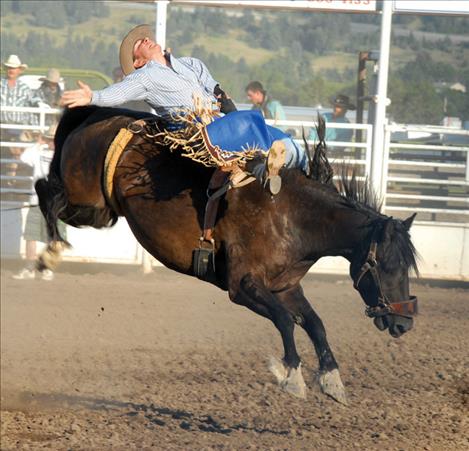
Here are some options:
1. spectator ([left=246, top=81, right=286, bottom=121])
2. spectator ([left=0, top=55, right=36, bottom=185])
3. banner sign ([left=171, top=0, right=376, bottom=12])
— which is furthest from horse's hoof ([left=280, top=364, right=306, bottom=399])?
spectator ([left=0, top=55, right=36, bottom=185])

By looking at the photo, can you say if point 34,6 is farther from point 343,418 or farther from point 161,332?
point 343,418

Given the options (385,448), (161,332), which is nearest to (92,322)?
(161,332)

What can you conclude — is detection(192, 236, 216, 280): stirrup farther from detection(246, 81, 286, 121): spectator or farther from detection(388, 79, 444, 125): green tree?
detection(388, 79, 444, 125): green tree

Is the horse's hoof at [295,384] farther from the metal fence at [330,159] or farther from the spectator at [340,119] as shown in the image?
the spectator at [340,119]

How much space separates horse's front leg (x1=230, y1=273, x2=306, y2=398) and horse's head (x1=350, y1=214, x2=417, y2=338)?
0.47m

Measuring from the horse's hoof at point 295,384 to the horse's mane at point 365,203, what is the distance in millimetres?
765

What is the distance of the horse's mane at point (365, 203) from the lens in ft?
17.1

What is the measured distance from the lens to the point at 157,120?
5676 mm

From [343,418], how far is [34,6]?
2647 centimetres

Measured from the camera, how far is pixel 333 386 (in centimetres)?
516

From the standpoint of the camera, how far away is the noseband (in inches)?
205

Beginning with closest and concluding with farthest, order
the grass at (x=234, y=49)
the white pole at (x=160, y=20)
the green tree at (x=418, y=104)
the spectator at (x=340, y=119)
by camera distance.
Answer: the white pole at (x=160, y=20)
the spectator at (x=340, y=119)
the green tree at (x=418, y=104)
the grass at (x=234, y=49)

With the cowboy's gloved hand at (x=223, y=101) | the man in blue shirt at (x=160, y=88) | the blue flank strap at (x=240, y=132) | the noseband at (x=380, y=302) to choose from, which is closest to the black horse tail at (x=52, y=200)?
the man in blue shirt at (x=160, y=88)

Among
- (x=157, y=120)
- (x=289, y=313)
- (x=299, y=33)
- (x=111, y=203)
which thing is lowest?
(x=289, y=313)
